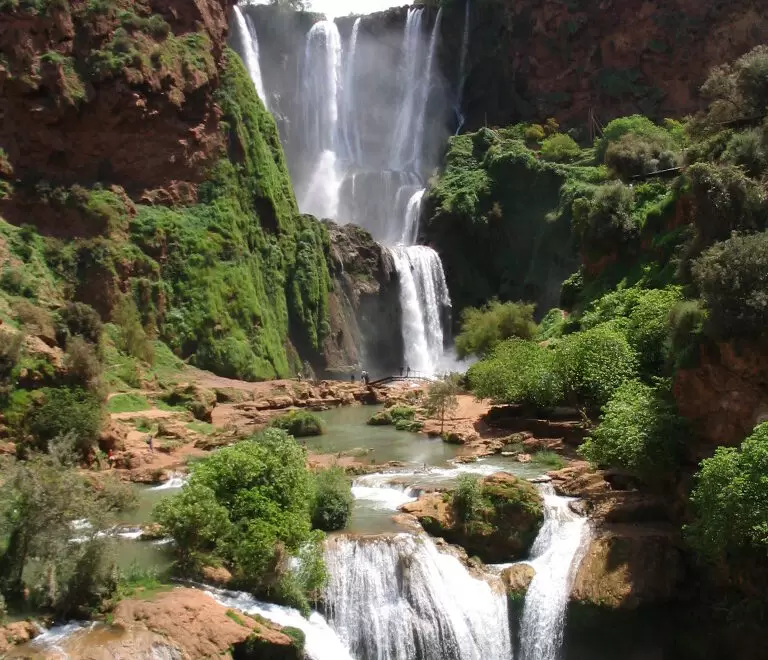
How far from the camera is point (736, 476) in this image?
15711 millimetres

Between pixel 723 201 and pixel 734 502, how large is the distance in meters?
12.8

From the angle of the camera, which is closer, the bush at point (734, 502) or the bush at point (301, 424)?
the bush at point (734, 502)

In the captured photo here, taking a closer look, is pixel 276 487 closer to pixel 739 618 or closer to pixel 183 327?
pixel 739 618

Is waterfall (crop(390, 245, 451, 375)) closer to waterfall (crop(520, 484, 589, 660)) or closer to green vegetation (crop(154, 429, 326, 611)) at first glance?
waterfall (crop(520, 484, 589, 660))

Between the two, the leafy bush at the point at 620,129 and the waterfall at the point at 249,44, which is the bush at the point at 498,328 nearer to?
the leafy bush at the point at 620,129

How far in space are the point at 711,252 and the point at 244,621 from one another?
15363 millimetres

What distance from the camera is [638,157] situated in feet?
133

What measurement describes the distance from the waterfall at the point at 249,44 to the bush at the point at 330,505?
5505 cm

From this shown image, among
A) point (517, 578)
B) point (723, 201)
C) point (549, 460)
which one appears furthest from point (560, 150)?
point (517, 578)

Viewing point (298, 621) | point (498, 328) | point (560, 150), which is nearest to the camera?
point (298, 621)

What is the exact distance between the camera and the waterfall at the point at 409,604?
17.1 metres

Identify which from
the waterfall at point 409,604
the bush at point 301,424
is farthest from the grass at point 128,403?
the waterfall at point 409,604

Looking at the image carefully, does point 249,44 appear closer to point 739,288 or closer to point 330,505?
point 330,505

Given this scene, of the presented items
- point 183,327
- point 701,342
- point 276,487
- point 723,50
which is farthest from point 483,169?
point 276,487
